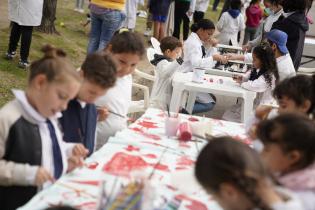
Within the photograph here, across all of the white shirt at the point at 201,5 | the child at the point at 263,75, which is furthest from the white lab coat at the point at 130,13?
the child at the point at 263,75

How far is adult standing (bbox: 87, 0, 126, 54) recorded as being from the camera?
5.30m

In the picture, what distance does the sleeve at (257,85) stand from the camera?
4117mm

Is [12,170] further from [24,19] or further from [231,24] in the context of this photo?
[231,24]

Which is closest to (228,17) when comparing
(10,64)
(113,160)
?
(10,64)

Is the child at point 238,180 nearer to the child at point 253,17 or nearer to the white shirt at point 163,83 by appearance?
the white shirt at point 163,83

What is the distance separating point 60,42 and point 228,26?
2.67 m

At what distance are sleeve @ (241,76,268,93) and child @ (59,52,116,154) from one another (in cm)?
206

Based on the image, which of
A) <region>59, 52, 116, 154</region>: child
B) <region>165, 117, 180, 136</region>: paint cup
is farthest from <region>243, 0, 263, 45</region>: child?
<region>59, 52, 116, 154</region>: child

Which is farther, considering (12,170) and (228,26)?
(228,26)

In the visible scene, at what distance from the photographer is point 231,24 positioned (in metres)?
7.33

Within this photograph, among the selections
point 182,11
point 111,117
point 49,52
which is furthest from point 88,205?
point 182,11

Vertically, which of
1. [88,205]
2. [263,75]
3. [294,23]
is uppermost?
[294,23]

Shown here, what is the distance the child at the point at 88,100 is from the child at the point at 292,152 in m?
0.88

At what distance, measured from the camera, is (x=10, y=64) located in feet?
17.8
